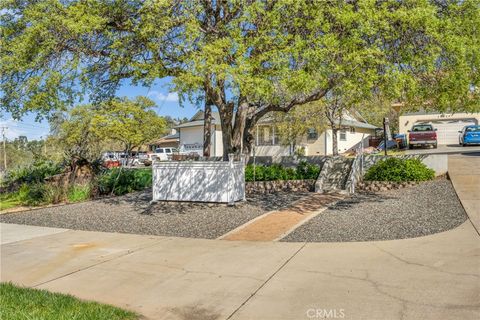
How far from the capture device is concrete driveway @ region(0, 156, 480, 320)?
4.85 m

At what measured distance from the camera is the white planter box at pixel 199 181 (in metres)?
12.4

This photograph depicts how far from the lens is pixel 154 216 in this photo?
11.5 m

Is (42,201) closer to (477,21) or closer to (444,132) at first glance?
(477,21)

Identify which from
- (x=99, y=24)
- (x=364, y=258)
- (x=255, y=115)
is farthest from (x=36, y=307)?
(x=255, y=115)

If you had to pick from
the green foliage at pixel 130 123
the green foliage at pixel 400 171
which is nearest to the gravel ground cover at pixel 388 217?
the green foliage at pixel 400 171

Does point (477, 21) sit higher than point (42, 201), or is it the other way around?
point (477, 21)

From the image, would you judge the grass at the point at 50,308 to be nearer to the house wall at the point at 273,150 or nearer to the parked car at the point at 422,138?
Answer: the parked car at the point at 422,138

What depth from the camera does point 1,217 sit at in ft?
41.6

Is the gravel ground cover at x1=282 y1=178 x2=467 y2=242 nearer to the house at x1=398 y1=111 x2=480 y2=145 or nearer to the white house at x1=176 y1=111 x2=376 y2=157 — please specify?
the white house at x1=176 y1=111 x2=376 y2=157

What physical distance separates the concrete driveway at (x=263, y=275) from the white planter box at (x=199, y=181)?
3755mm

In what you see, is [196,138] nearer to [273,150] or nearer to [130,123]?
[130,123]

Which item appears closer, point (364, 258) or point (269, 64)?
point (364, 258)

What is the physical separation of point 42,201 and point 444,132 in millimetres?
32546

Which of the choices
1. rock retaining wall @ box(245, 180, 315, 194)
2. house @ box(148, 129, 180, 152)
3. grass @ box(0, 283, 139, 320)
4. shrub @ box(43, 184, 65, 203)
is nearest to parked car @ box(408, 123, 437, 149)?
rock retaining wall @ box(245, 180, 315, 194)
